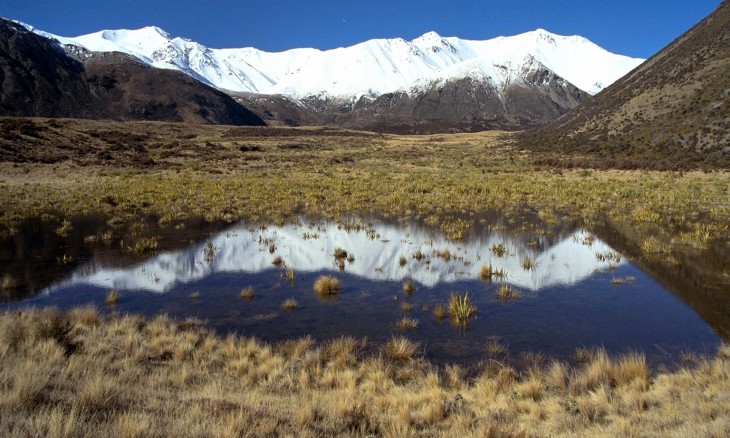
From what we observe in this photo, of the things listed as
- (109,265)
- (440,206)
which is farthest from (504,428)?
(440,206)

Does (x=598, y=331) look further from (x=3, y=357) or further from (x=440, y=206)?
(x=440, y=206)

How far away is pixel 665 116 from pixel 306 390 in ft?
253

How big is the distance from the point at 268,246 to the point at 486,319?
34.7 feet

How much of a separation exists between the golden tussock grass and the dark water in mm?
1145

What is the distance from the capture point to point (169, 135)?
94562mm

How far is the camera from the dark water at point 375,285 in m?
10.6

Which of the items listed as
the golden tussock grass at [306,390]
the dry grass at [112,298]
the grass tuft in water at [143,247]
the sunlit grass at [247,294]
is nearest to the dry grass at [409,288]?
the golden tussock grass at [306,390]

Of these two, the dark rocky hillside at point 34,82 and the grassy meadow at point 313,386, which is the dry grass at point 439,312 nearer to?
the grassy meadow at point 313,386

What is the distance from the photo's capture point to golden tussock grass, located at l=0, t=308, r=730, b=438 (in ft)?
18.3

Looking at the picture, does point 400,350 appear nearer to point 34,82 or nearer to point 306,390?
point 306,390

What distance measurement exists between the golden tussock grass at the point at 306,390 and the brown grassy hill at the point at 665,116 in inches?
2065

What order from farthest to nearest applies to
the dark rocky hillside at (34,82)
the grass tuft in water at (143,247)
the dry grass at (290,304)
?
the dark rocky hillside at (34,82) < the grass tuft in water at (143,247) < the dry grass at (290,304)

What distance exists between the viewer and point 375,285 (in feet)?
46.9

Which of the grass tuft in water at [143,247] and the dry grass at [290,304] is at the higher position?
the dry grass at [290,304]
